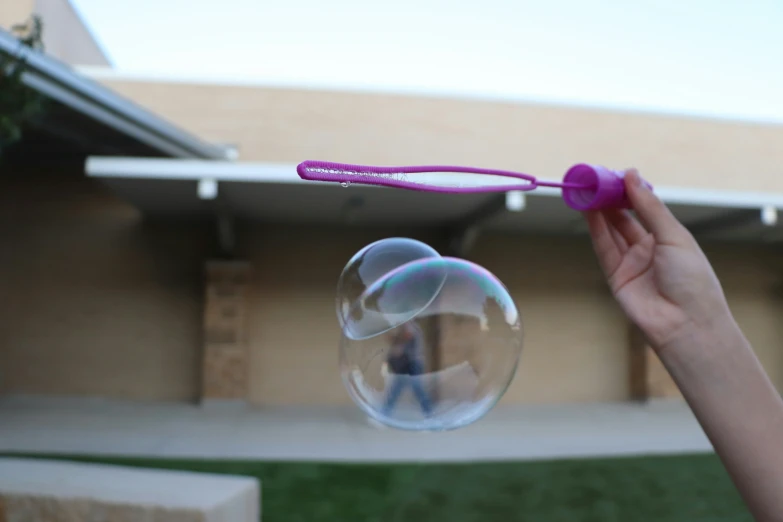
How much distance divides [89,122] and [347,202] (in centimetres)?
324

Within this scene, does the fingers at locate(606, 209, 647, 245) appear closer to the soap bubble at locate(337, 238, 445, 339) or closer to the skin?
the skin

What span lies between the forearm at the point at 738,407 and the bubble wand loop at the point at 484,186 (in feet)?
0.91

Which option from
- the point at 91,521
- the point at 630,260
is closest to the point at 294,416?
the point at 91,521

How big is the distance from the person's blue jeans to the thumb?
0.92 meters

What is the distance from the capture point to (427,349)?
6.04 ft

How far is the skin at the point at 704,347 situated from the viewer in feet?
3.01

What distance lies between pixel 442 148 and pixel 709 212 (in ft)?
13.8

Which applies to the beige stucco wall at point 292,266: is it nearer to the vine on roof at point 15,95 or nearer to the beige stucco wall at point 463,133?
the beige stucco wall at point 463,133

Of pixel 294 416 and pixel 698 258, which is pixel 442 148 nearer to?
pixel 294 416

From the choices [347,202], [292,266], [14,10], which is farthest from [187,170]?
[14,10]

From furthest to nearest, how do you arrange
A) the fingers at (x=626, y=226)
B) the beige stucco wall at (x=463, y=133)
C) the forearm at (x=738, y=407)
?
1. the beige stucco wall at (x=463, y=133)
2. the fingers at (x=626, y=226)
3. the forearm at (x=738, y=407)

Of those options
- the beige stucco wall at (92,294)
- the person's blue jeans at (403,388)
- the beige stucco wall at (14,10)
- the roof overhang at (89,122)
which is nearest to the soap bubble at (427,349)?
the person's blue jeans at (403,388)

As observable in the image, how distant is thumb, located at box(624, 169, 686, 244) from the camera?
3.42ft

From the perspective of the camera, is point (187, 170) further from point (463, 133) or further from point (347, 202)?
point (463, 133)
